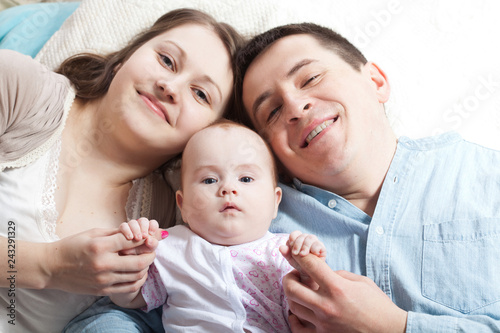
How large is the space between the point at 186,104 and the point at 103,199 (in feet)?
1.11

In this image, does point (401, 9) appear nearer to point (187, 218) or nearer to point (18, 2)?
point (187, 218)

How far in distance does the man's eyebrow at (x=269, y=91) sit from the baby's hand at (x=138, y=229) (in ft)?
1.59

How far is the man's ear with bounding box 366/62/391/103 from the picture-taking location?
135cm

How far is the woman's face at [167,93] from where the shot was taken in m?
1.21

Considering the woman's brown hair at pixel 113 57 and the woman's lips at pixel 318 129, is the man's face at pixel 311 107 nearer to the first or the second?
the woman's lips at pixel 318 129

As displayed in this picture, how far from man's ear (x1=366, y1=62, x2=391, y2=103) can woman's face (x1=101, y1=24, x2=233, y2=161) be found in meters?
0.44

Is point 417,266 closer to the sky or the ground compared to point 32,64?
closer to the ground

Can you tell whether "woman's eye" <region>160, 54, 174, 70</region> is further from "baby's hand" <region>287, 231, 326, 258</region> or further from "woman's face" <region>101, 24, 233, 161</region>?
"baby's hand" <region>287, 231, 326, 258</region>

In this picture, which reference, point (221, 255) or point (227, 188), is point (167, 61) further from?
point (221, 255)

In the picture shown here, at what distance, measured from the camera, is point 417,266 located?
1.08 m

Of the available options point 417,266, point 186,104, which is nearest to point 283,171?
point 186,104

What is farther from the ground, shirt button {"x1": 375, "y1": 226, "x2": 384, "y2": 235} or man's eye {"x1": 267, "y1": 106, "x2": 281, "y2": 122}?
man's eye {"x1": 267, "y1": 106, "x2": 281, "y2": 122}

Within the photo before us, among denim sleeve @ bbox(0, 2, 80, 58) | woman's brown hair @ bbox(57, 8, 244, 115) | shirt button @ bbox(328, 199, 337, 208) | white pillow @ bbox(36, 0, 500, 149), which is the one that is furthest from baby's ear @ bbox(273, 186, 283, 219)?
denim sleeve @ bbox(0, 2, 80, 58)

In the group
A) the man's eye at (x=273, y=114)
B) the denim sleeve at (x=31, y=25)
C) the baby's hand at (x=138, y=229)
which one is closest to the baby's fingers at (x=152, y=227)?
the baby's hand at (x=138, y=229)
